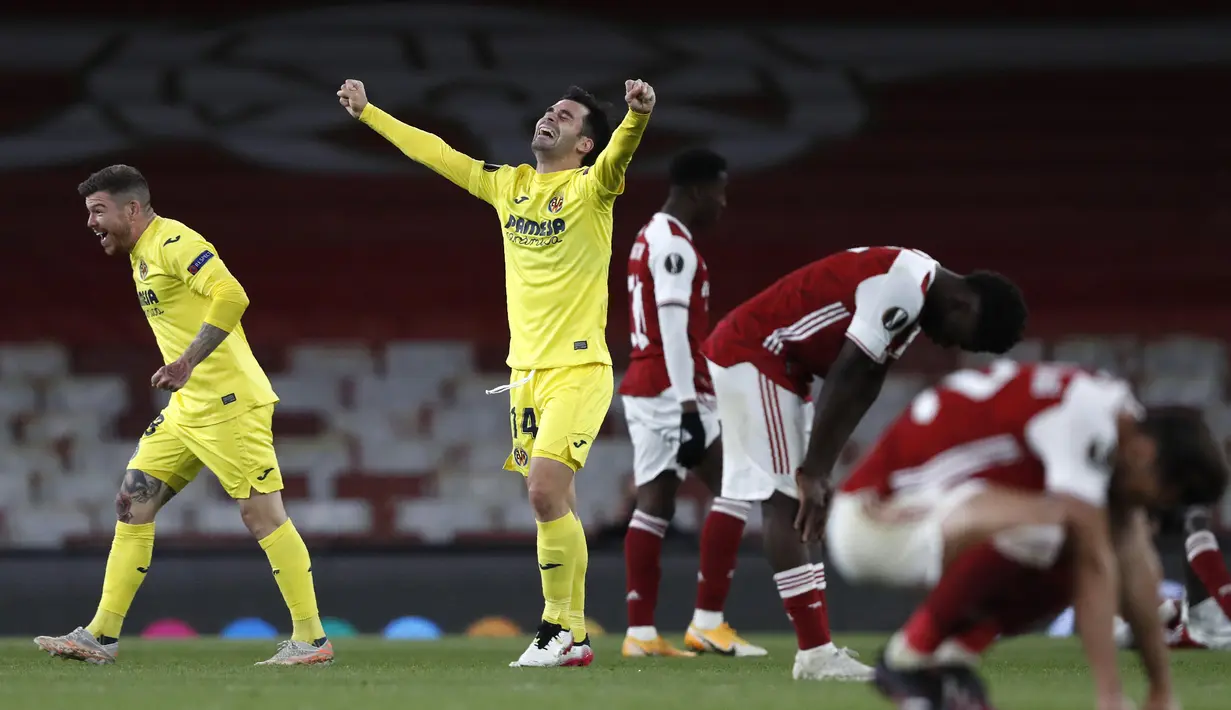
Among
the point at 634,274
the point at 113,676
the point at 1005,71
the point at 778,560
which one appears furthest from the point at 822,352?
the point at 1005,71

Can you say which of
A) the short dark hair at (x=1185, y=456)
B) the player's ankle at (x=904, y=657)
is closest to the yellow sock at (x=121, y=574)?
the player's ankle at (x=904, y=657)

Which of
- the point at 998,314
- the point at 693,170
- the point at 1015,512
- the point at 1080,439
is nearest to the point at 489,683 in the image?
the point at 998,314

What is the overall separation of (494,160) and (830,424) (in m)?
7.67

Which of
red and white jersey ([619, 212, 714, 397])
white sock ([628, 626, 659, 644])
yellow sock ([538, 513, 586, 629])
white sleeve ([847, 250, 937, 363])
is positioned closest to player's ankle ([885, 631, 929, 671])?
white sleeve ([847, 250, 937, 363])

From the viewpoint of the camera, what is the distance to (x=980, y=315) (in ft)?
16.6

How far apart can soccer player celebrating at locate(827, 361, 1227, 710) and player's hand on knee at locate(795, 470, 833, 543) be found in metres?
1.37

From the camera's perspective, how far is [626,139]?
5.91 meters

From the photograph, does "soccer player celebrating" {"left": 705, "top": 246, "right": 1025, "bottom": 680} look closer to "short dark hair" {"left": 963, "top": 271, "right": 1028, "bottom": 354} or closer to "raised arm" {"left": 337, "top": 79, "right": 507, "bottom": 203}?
"short dark hair" {"left": 963, "top": 271, "right": 1028, "bottom": 354}

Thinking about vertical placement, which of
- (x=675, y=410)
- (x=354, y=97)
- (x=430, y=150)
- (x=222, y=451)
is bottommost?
(x=222, y=451)

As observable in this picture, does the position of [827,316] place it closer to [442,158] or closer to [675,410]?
[442,158]

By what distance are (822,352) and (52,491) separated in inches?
313

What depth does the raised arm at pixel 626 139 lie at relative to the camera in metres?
5.80

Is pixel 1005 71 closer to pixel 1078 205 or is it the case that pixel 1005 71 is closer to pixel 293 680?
pixel 1078 205

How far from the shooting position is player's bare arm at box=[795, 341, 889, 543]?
530cm
